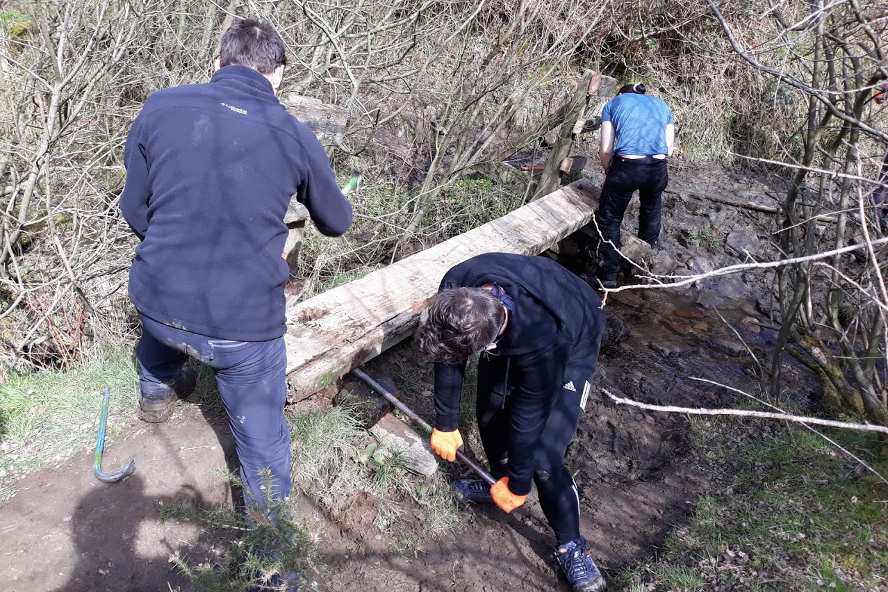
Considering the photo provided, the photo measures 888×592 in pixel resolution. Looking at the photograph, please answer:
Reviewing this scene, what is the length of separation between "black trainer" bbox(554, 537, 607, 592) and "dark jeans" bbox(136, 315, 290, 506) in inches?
53.7

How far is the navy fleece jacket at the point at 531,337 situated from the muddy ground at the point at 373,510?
56 cm

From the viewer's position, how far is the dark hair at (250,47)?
2.13 metres

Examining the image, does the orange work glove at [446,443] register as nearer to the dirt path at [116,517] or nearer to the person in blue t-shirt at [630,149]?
the dirt path at [116,517]

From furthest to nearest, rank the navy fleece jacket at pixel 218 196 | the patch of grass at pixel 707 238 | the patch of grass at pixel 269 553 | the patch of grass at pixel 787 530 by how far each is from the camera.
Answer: the patch of grass at pixel 707 238
the patch of grass at pixel 787 530
the navy fleece jacket at pixel 218 196
the patch of grass at pixel 269 553

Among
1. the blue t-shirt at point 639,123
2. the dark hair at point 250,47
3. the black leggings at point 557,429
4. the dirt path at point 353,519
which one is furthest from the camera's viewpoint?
the blue t-shirt at point 639,123

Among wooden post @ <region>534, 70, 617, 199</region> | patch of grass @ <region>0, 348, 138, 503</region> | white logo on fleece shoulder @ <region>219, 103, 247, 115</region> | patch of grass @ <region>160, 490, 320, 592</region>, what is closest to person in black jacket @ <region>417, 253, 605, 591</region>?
patch of grass @ <region>160, 490, 320, 592</region>

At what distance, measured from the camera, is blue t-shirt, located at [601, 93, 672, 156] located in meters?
5.16

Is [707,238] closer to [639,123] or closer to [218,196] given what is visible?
[639,123]

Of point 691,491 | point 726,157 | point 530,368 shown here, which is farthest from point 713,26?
point 530,368

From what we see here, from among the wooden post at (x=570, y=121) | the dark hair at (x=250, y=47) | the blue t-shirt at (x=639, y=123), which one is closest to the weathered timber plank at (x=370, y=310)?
the wooden post at (x=570, y=121)

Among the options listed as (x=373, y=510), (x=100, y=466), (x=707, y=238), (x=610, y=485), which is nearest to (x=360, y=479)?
(x=373, y=510)

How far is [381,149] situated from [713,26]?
20.4 feet

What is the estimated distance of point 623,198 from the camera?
546 centimetres

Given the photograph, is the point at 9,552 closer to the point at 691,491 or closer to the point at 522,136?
the point at 691,491
